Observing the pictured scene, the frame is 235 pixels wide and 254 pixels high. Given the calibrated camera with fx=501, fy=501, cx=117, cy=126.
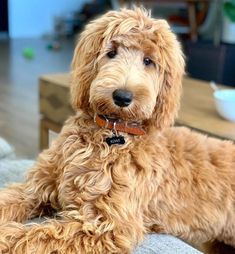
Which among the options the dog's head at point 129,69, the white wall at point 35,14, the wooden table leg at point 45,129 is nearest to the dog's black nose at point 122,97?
the dog's head at point 129,69

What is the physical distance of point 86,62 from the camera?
3.86ft

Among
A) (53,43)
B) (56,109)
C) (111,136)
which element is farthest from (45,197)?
(53,43)

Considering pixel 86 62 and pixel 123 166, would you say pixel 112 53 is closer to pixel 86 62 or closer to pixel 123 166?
pixel 86 62

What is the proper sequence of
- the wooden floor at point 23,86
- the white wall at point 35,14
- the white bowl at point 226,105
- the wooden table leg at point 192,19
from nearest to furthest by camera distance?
the white bowl at point 226,105, the wooden floor at point 23,86, the wooden table leg at point 192,19, the white wall at point 35,14

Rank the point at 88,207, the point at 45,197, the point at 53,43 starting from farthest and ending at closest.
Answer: the point at 53,43 → the point at 45,197 → the point at 88,207

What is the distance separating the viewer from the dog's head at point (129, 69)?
1.09 meters

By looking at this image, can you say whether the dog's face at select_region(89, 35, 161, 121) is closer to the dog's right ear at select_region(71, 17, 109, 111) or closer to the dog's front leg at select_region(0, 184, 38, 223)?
the dog's right ear at select_region(71, 17, 109, 111)

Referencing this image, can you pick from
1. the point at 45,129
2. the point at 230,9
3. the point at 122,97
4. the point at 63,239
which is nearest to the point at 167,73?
the point at 122,97

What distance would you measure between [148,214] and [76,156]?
0.22m

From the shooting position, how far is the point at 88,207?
1.09 metres

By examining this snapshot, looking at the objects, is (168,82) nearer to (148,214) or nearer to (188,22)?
(148,214)

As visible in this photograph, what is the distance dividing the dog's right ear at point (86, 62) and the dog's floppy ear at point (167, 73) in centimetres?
13

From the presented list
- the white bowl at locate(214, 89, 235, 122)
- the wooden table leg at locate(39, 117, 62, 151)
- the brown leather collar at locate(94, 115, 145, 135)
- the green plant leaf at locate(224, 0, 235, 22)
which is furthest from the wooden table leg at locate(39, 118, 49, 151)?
the green plant leaf at locate(224, 0, 235, 22)

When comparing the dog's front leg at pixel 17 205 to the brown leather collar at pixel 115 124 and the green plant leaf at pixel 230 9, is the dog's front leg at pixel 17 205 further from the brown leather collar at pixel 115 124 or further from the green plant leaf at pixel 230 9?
the green plant leaf at pixel 230 9
